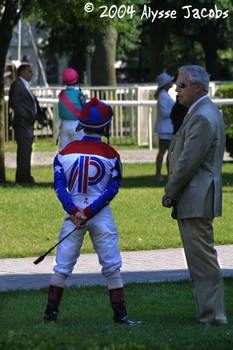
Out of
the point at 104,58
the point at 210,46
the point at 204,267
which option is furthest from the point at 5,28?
the point at 210,46

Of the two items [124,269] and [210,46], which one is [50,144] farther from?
[210,46]

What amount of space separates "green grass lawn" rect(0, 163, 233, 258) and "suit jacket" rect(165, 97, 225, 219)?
398 cm

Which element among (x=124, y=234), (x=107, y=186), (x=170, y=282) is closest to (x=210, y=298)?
(x=107, y=186)

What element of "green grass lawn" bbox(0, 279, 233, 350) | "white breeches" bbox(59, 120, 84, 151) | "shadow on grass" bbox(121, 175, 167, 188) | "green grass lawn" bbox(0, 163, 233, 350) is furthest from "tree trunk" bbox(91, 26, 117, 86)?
"green grass lawn" bbox(0, 279, 233, 350)

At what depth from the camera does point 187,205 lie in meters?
6.37

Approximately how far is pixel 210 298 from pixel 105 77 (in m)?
27.3

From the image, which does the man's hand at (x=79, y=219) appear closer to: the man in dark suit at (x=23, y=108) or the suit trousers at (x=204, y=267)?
the suit trousers at (x=204, y=267)

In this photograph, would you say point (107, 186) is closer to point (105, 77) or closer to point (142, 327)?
point (142, 327)

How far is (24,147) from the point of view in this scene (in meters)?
16.2

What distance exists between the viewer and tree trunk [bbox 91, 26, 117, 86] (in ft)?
109

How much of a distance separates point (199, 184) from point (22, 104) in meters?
9.93

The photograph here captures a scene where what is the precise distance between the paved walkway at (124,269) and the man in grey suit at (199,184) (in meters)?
2.11

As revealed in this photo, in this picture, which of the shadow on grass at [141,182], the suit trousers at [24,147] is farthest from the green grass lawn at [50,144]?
the suit trousers at [24,147]

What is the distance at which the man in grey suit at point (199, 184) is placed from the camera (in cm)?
631
